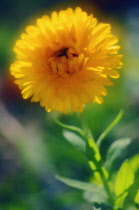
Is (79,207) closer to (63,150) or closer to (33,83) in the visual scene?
(63,150)

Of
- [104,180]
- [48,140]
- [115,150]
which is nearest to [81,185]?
[104,180]

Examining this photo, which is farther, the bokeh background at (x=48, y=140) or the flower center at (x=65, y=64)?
the bokeh background at (x=48, y=140)

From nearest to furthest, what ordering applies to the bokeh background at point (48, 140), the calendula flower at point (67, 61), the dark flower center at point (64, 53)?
the calendula flower at point (67, 61), the dark flower center at point (64, 53), the bokeh background at point (48, 140)

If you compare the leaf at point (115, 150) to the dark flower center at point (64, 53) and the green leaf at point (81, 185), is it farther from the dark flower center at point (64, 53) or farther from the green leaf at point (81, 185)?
the dark flower center at point (64, 53)

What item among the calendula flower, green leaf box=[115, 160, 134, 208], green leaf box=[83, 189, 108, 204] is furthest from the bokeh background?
the calendula flower

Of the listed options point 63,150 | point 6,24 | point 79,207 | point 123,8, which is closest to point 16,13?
point 6,24

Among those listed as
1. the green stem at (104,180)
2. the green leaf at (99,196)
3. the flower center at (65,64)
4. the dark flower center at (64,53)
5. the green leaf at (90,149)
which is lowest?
the green leaf at (99,196)

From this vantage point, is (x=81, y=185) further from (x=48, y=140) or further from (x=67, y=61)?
(x=48, y=140)

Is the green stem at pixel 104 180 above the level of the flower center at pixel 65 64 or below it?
below

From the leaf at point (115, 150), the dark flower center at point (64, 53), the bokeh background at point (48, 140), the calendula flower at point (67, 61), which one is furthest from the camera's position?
the bokeh background at point (48, 140)

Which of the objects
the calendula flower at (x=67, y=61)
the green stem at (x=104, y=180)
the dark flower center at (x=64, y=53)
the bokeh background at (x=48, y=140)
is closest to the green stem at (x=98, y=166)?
the green stem at (x=104, y=180)
